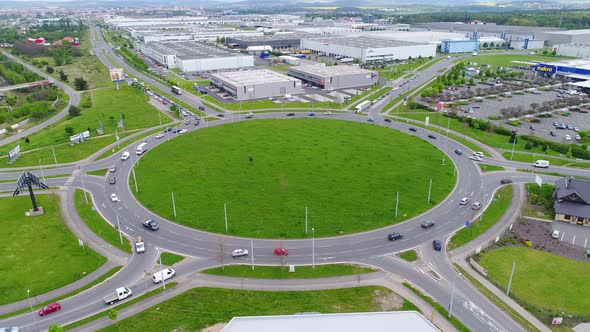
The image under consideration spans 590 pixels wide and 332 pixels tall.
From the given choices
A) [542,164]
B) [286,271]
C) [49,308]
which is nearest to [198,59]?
[542,164]

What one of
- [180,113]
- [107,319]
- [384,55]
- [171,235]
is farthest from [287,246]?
[384,55]

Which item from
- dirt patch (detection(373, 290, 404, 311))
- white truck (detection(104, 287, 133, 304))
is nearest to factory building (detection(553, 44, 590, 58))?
dirt patch (detection(373, 290, 404, 311))

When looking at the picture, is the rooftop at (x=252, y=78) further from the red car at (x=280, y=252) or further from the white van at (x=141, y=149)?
the red car at (x=280, y=252)

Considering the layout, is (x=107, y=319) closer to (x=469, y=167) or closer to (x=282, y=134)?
(x=282, y=134)

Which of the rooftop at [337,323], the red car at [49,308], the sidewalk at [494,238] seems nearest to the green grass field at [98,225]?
the red car at [49,308]

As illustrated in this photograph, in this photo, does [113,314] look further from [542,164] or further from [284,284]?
[542,164]

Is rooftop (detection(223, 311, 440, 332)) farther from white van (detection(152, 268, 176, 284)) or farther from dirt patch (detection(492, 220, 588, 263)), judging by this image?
dirt patch (detection(492, 220, 588, 263))
